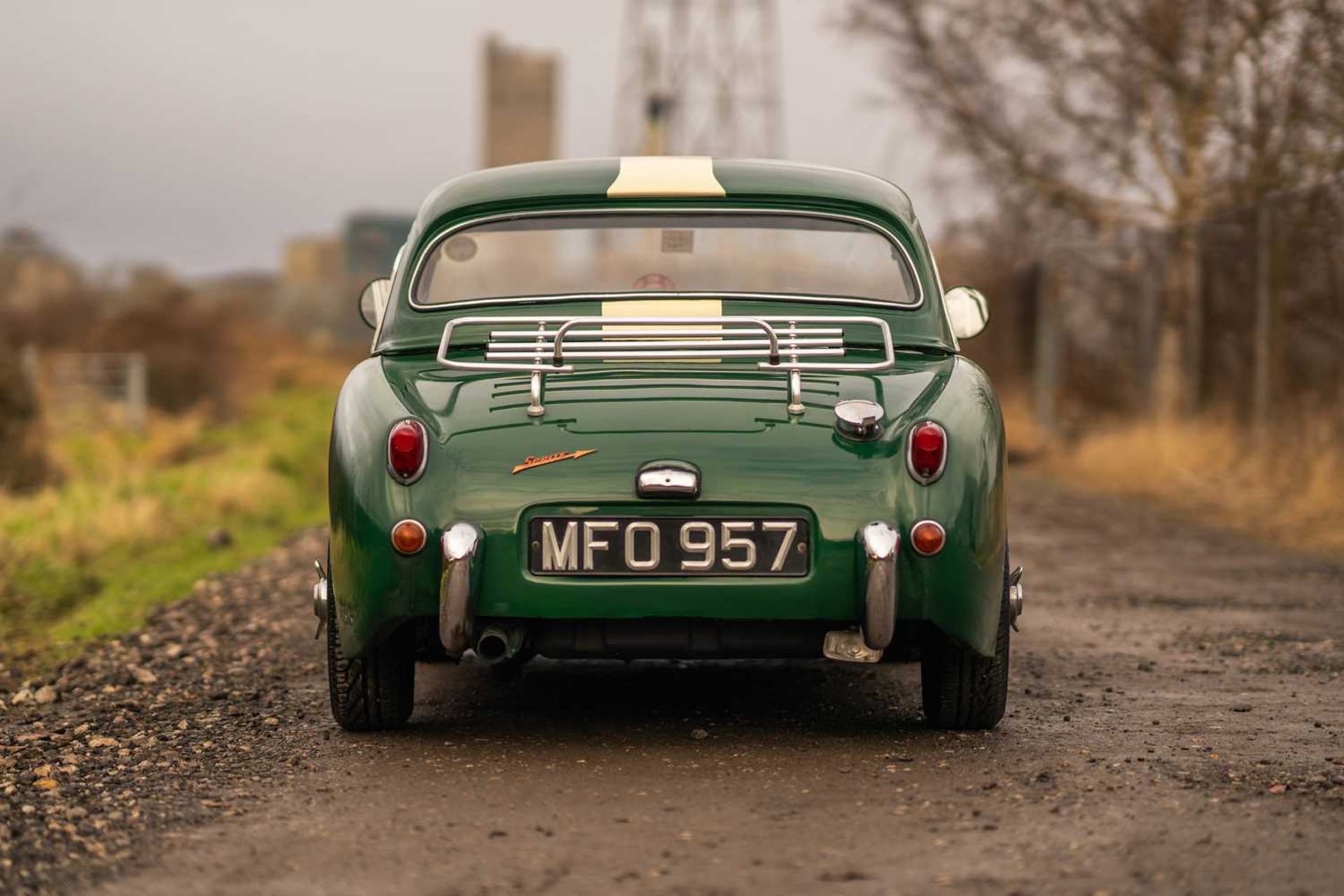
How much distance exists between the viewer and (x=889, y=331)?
5.38m

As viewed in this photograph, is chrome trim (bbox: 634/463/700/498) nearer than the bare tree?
Yes

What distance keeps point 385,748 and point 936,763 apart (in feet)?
4.86

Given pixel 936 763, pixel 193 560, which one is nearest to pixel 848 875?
pixel 936 763

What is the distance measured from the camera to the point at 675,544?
4.84 metres

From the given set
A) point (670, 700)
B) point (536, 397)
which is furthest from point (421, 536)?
point (670, 700)

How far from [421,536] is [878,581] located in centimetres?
117

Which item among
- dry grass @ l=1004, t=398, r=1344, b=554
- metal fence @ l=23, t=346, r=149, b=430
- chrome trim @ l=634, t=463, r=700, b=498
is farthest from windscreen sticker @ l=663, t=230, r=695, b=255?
metal fence @ l=23, t=346, r=149, b=430

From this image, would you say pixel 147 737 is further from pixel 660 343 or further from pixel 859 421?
pixel 859 421

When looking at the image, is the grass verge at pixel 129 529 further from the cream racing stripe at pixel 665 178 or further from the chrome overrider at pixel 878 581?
the chrome overrider at pixel 878 581

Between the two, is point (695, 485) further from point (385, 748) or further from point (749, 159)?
point (749, 159)

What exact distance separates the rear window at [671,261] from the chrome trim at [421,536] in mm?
1126

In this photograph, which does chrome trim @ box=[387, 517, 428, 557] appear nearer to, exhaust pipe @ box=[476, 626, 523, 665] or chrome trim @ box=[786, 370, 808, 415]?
exhaust pipe @ box=[476, 626, 523, 665]

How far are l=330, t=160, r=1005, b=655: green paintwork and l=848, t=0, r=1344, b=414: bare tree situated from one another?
1065 cm

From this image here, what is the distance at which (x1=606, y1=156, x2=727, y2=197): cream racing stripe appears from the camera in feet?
19.4
